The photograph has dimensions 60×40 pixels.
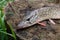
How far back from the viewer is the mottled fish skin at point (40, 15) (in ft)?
6.16

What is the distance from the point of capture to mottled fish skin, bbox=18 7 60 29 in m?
1.88

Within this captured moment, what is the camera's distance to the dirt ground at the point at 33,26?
1773mm

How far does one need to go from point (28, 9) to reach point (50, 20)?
37cm

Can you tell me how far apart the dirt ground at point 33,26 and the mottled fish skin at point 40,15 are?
5cm

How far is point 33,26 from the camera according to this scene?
185 cm

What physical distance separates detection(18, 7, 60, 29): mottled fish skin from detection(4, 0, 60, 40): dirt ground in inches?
1.9

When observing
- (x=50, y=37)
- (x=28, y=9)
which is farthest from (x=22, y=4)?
(x=50, y=37)

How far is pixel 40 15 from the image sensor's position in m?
1.93

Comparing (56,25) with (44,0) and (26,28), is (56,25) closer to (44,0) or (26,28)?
(26,28)

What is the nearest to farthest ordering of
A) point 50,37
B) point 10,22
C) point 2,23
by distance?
1. point 50,37
2. point 10,22
3. point 2,23

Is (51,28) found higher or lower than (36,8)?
lower

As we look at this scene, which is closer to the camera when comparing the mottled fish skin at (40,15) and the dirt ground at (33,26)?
the dirt ground at (33,26)

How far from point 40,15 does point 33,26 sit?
0.17 m

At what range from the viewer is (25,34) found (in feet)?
5.93
